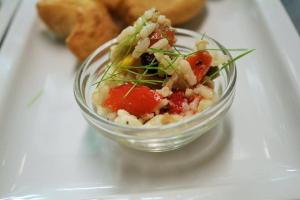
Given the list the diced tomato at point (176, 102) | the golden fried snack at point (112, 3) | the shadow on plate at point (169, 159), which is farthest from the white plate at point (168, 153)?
the golden fried snack at point (112, 3)

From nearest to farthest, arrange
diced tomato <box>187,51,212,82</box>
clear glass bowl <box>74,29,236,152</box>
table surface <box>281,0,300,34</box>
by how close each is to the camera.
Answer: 1. clear glass bowl <box>74,29,236,152</box>
2. diced tomato <box>187,51,212,82</box>
3. table surface <box>281,0,300,34</box>

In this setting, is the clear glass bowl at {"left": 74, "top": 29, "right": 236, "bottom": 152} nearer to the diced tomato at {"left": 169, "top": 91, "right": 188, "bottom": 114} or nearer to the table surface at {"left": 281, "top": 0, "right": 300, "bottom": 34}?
the diced tomato at {"left": 169, "top": 91, "right": 188, "bottom": 114}

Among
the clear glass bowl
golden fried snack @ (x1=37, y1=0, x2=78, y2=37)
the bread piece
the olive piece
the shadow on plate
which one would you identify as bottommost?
the shadow on plate

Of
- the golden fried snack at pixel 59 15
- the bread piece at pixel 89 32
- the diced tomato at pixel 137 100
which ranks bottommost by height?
the diced tomato at pixel 137 100

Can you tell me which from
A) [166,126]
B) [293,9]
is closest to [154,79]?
[166,126]

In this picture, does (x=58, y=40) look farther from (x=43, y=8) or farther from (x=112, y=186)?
(x=112, y=186)

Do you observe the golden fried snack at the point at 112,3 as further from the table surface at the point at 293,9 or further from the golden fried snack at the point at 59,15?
the table surface at the point at 293,9

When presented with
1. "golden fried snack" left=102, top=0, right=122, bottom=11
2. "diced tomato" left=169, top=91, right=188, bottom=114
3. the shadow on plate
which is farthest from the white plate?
"golden fried snack" left=102, top=0, right=122, bottom=11
